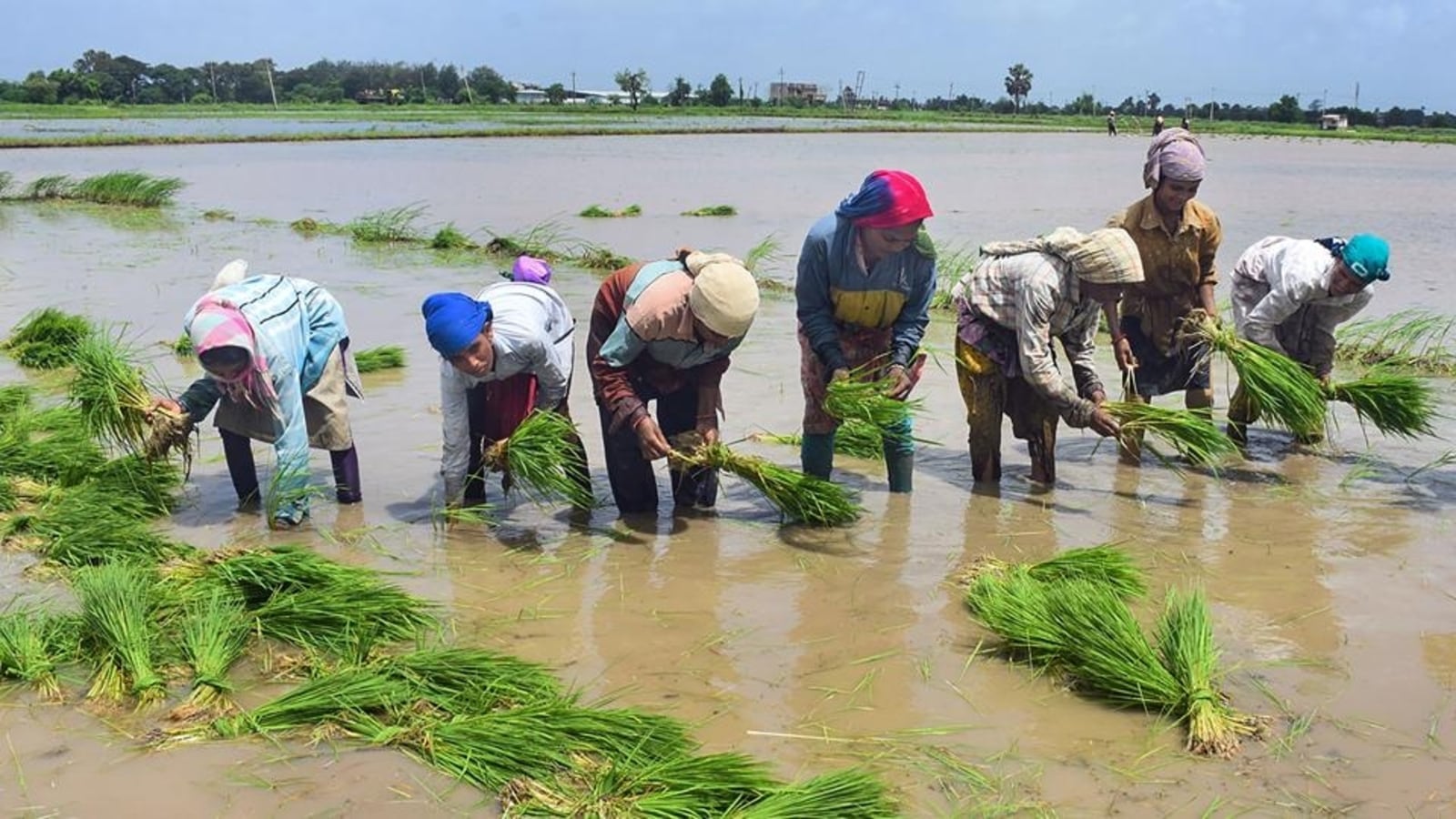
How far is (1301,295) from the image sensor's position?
183 inches

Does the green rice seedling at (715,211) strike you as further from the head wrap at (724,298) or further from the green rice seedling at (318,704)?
the green rice seedling at (318,704)

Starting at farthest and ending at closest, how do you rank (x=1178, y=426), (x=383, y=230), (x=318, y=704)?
(x=383, y=230) < (x=1178, y=426) < (x=318, y=704)

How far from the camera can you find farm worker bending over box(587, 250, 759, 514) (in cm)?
365

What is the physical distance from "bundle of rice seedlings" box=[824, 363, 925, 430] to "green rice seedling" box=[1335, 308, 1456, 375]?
12.5 ft

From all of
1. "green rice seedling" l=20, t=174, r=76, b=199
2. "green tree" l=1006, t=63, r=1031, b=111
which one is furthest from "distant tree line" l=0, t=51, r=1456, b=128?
"green rice seedling" l=20, t=174, r=76, b=199

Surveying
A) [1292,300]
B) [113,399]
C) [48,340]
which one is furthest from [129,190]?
[1292,300]

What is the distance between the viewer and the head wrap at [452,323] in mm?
3697

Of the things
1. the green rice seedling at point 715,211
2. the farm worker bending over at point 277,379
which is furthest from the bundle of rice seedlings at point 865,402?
the green rice seedling at point 715,211

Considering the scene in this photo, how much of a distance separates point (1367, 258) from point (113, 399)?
15.0 ft

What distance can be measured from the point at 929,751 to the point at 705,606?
1031mm

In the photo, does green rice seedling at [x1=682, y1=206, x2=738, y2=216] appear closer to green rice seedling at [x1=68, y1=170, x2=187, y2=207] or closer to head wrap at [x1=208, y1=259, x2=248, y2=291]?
green rice seedling at [x1=68, y1=170, x2=187, y2=207]

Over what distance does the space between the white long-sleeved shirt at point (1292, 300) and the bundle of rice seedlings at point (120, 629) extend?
4.13 metres

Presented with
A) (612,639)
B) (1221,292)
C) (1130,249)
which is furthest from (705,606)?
(1221,292)

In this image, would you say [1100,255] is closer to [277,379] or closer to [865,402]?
[865,402]
